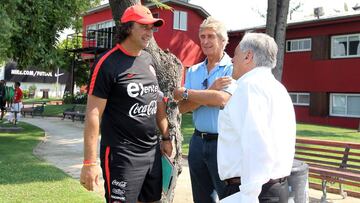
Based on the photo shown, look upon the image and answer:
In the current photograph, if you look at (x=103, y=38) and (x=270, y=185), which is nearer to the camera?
(x=270, y=185)

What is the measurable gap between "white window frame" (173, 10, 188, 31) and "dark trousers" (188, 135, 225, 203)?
28.2 metres

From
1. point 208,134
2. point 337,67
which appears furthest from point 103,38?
point 208,134

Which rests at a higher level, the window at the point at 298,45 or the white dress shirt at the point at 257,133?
the window at the point at 298,45

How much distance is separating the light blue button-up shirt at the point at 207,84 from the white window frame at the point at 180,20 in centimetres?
2790

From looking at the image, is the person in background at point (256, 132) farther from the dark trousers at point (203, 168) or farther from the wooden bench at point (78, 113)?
the wooden bench at point (78, 113)

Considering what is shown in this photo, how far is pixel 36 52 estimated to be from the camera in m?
16.8

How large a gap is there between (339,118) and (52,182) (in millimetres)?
20110

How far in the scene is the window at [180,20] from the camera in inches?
1261

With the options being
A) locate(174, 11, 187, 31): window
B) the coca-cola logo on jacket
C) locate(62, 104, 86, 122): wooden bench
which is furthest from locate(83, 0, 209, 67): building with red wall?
the coca-cola logo on jacket

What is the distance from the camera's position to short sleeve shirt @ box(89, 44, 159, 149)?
11.8ft

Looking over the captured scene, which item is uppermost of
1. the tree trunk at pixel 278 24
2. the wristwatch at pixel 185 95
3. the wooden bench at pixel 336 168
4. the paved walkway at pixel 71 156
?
the tree trunk at pixel 278 24

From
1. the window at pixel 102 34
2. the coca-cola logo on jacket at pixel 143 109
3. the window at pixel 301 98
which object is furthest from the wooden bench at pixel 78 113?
the coca-cola logo on jacket at pixel 143 109

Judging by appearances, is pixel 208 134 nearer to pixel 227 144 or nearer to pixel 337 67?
pixel 227 144

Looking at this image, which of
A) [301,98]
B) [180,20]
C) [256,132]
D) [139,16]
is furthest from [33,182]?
[180,20]
